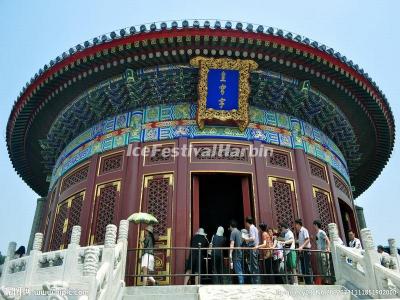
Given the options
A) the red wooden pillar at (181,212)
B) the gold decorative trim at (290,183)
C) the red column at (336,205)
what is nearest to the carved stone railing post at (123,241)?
the red wooden pillar at (181,212)

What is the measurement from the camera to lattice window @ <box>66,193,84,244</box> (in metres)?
11.1

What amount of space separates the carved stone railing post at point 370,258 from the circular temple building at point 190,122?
3.06m

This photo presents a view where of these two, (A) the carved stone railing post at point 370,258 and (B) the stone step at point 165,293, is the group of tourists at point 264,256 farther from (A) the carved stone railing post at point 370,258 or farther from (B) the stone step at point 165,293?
(A) the carved stone railing post at point 370,258

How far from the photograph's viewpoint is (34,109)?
12.9m

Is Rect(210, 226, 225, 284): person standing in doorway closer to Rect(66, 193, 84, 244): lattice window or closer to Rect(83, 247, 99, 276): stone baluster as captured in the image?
Rect(83, 247, 99, 276): stone baluster

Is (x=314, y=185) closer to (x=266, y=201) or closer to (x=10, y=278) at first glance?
(x=266, y=201)

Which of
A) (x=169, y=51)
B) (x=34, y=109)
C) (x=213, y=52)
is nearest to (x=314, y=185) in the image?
(x=213, y=52)

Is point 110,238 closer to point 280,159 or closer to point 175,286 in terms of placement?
point 175,286

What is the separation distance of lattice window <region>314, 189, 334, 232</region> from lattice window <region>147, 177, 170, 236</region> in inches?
149

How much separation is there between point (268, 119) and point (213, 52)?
91.4 inches

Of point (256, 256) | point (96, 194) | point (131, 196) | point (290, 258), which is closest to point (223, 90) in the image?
point (131, 196)

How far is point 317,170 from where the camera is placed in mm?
11867

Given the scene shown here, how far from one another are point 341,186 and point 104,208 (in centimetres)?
675

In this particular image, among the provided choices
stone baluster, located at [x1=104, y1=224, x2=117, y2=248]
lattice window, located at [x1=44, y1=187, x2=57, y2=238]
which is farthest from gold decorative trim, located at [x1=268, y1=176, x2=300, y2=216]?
lattice window, located at [x1=44, y1=187, x2=57, y2=238]
